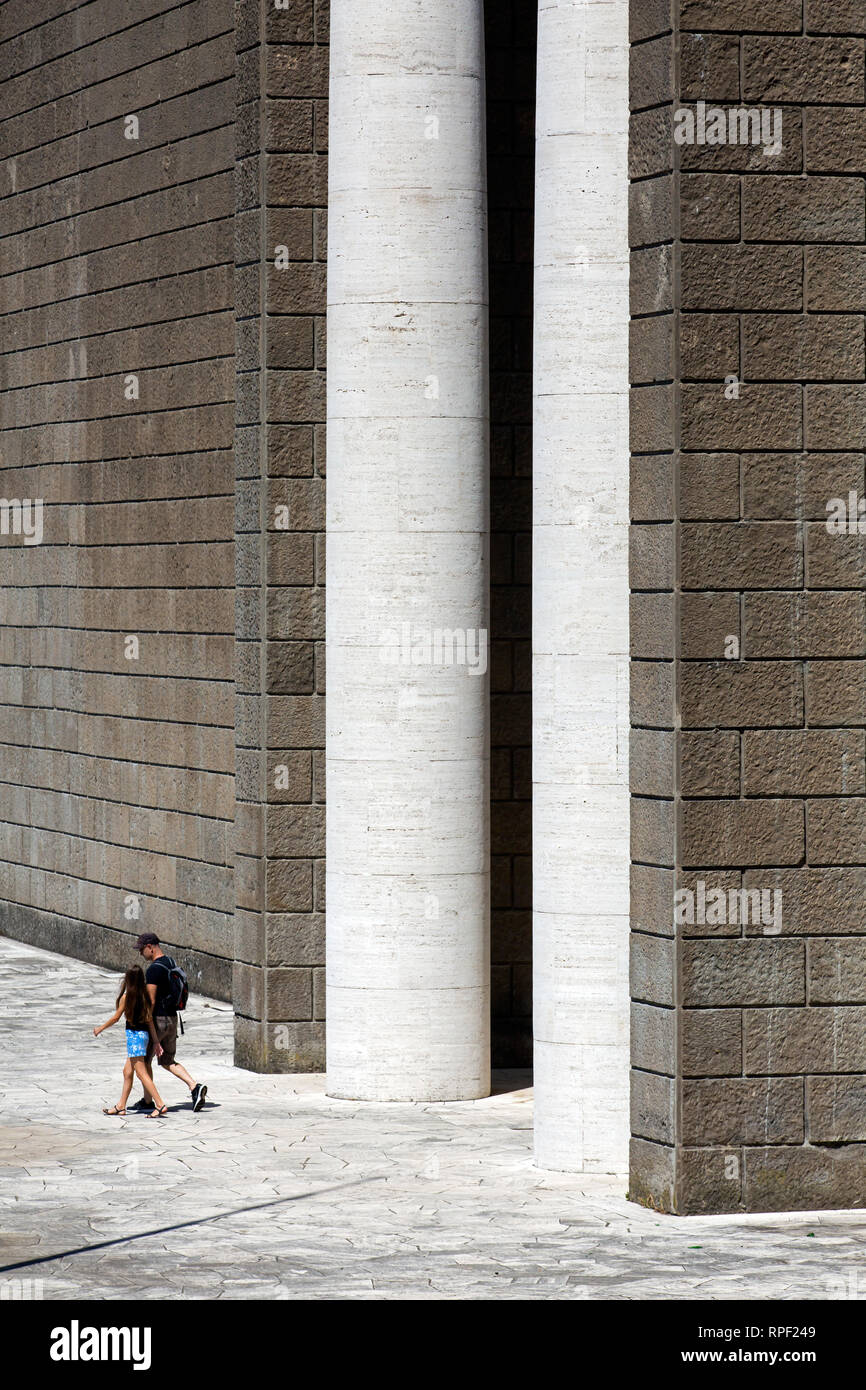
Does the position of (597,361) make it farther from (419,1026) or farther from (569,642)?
(419,1026)

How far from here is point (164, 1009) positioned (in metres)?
18.1

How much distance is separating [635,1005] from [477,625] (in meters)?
4.52

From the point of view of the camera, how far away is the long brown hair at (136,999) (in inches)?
695

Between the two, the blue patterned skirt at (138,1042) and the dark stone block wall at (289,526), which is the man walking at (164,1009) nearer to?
the blue patterned skirt at (138,1042)

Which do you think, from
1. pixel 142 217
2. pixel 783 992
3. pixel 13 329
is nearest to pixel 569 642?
pixel 783 992

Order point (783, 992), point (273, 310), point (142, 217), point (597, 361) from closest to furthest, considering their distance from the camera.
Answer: point (783, 992)
point (597, 361)
point (273, 310)
point (142, 217)

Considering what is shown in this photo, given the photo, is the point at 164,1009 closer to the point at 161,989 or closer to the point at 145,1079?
the point at 161,989

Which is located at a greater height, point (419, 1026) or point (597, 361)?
point (597, 361)

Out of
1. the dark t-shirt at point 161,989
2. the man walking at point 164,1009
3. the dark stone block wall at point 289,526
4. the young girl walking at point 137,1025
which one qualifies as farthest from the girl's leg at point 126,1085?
the dark stone block wall at point 289,526

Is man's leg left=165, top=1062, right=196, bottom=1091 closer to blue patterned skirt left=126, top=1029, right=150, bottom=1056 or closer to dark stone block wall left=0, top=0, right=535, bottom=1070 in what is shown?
blue patterned skirt left=126, top=1029, right=150, bottom=1056

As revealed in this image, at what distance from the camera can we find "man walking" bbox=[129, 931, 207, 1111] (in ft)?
59.1

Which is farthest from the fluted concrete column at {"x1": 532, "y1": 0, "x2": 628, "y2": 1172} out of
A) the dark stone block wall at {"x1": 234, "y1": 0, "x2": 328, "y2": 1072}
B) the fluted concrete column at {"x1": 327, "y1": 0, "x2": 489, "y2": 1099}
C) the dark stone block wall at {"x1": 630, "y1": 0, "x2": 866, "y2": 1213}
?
the dark stone block wall at {"x1": 234, "y1": 0, "x2": 328, "y2": 1072}

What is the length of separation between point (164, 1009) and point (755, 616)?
5751 millimetres
